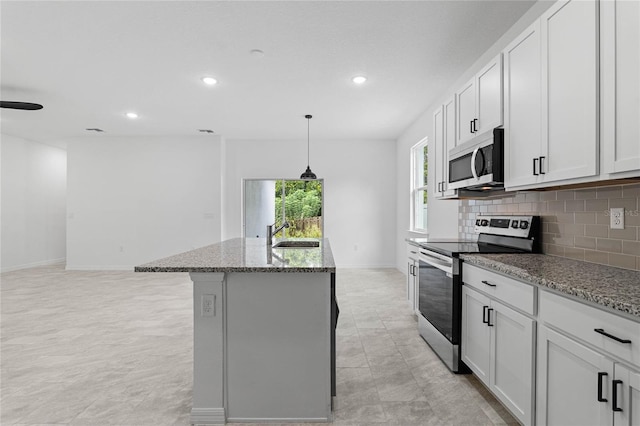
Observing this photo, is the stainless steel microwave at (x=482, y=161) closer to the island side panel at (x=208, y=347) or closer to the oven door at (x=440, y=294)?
the oven door at (x=440, y=294)

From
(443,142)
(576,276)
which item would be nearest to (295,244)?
(443,142)

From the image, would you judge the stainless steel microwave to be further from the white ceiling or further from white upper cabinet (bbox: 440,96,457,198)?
the white ceiling

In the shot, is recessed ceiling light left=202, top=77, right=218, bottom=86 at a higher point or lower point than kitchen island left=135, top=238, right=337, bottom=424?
higher

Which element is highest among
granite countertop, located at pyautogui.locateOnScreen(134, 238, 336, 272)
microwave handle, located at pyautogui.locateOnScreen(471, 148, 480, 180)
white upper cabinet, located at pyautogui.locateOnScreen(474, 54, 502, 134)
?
white upper cabinet, located at pyautogui.locateOnScreen(474, 54, 502, 134)

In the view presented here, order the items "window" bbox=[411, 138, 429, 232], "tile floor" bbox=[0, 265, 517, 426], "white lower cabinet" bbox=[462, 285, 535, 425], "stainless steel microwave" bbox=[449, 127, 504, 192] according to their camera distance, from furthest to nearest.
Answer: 1. "window" bbox=[411, 138, 429, 232]
2. "stainless steel microwave" bbox=[449, 127, 504, 192]
3. "tile floor" bbox=[0, 265, 517, 426]
4. "white lower cabinet" bbox=[462, 285, 535, 425]

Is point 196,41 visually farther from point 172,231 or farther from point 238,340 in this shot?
point 172,231

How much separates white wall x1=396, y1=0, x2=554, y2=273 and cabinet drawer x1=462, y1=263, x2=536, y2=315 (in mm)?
1666

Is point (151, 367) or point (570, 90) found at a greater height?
point (570, 90)

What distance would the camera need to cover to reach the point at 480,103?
8.50ft

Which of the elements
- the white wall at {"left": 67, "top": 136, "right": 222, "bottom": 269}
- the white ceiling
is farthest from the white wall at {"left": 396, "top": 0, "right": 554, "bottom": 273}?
the white wall at {"left": 67, "top": 136, "right": 222, "bottom": 269}

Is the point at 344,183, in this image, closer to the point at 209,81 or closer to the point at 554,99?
the point at 209,81

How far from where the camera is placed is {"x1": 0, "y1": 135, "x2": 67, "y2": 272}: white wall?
6719 millimetres

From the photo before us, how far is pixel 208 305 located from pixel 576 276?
5.86 ft

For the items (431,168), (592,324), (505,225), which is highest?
(431,168)
